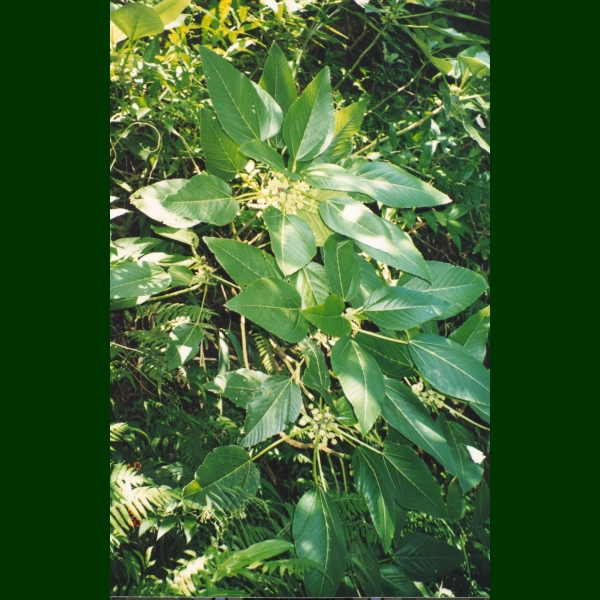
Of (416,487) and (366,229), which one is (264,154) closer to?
(366,229)

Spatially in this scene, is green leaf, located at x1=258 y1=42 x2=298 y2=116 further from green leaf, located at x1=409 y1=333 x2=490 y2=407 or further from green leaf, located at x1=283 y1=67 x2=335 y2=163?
green leaf, located at x1=409 y1=333 x2=490 y2=407

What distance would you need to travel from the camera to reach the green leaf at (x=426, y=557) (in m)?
0.99

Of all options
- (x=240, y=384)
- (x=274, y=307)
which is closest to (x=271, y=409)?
(x=240, y=384)

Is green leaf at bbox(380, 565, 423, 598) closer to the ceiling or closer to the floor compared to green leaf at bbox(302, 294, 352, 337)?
closer to the floor

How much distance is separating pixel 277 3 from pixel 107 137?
1.36ft

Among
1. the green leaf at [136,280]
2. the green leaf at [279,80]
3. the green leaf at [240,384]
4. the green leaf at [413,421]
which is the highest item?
the green leaf at [279,80]

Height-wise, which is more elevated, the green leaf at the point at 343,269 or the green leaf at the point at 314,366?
the green leaf at the point at 343,269

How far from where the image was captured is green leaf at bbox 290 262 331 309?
0.95m

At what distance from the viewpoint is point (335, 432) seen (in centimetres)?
97

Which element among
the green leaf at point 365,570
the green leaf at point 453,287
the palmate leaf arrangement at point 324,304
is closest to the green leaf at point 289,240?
the palmate leaf arrangement at point 324,304

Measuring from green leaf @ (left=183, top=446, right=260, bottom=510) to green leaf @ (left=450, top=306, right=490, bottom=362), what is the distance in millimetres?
443

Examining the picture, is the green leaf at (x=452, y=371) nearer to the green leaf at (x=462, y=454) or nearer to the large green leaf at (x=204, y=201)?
the green leaf at (x=462, y=454)

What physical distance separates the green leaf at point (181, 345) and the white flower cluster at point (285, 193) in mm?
258

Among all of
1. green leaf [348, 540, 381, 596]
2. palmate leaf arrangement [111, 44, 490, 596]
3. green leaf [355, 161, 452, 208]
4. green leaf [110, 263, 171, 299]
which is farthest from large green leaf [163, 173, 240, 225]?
green leaf [348, 540, 381, 596]
